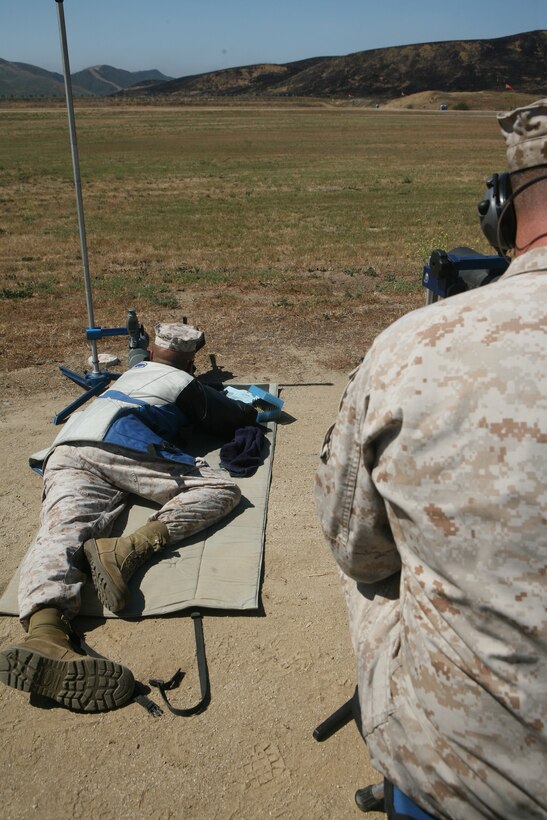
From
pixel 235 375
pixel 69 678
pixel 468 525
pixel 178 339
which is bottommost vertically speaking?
pixel 235 375

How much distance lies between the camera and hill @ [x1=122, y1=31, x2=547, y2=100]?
331 ft

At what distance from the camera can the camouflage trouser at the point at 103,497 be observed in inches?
136

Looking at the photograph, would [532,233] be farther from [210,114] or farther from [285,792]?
[210,114]

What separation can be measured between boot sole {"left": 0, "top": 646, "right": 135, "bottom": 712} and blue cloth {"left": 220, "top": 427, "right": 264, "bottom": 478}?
6.17 ft

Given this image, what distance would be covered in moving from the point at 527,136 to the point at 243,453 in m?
3.34

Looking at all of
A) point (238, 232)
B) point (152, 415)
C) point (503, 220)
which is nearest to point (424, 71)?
point (238, 232)

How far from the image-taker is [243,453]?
4.74 metres

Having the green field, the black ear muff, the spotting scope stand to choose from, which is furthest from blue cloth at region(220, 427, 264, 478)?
the black ear muff

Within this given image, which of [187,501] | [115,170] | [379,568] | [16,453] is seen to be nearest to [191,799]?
[379,568]

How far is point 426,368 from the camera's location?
4.68 feet

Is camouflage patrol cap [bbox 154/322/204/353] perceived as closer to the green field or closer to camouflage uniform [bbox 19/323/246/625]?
camouflage uniform [bbox 19/323/246/625]

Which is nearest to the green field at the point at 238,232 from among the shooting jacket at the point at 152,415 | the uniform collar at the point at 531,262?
the shooting jacket at the point at 152,415

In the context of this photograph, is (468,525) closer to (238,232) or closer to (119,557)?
(119,557)

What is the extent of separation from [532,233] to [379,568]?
2.77 feet
